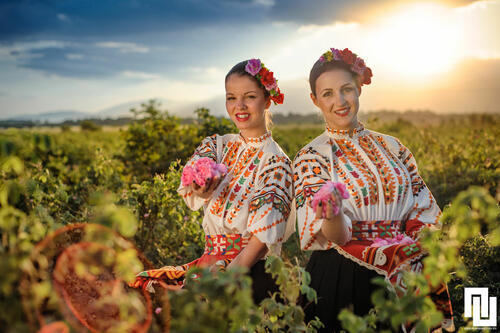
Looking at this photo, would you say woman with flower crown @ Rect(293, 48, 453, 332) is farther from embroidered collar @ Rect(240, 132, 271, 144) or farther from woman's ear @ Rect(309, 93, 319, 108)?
embroidered collar @ Rect(240, 132, 271, 144)

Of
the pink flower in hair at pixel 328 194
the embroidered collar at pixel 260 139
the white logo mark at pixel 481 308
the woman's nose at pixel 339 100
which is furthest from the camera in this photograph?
the embroidered collar at pixel 260 139

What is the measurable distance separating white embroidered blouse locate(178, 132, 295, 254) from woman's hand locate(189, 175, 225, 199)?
134 mm

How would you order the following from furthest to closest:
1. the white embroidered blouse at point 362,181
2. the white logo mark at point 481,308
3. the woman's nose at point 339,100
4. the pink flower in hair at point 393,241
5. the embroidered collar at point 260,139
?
the embroidered collar at point 260,139 → the woman's nose at point 339,100 → the white embroidered blouse at point 362,181 → the pink flower in hair at point 393,241 → the white logo mark at point 481,308

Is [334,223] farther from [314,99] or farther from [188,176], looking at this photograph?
[314,99]

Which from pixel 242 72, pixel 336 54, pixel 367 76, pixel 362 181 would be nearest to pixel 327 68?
pixel 336 54

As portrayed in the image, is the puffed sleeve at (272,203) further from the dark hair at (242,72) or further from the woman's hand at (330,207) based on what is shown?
the dark hair at (242,72)

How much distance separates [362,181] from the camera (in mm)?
2471

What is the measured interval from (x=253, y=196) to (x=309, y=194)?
34cm

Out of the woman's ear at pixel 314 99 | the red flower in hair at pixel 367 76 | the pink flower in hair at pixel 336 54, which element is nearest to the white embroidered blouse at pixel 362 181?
the woman's ear at pixel 314 99

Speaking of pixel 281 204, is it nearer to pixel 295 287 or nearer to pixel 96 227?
pixel 295 287

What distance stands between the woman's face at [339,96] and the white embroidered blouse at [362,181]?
10 cm

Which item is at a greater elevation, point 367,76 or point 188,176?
point 367,76

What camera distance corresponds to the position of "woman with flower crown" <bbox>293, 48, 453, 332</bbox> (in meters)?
2.19

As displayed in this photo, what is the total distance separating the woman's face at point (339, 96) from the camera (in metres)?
2.62
